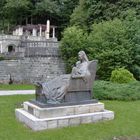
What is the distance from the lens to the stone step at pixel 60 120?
10257 mm

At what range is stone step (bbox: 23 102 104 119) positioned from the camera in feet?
34.6

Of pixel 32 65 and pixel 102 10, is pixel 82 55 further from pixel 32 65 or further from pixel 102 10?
pixel 102 10

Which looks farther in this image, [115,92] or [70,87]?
[115,92]

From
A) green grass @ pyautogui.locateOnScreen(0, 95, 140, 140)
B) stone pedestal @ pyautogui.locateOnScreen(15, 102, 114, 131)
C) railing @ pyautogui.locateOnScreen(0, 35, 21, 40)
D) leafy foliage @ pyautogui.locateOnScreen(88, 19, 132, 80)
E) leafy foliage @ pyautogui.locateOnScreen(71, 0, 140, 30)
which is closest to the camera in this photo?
green grass @ pyautogui.locateOnScreen(0, 95, 140, 140)

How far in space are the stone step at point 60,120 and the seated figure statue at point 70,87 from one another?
79 cm

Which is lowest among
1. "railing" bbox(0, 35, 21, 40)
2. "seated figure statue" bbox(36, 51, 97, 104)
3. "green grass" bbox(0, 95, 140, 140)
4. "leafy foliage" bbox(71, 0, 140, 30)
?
"green grass" bbox(0, 95, 140, 140)

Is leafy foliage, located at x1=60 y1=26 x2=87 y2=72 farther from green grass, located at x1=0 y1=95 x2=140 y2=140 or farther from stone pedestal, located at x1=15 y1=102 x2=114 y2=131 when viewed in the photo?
stone pedestal, located at x1=15 y1=102 x2=114 y2=131

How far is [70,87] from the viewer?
1166 cm

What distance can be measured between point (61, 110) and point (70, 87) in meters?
1.12

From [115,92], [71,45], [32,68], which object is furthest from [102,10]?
[115,92]

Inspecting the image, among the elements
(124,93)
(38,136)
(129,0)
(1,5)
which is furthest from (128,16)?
(1,5)

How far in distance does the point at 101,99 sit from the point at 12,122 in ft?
20.6

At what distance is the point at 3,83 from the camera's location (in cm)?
2606

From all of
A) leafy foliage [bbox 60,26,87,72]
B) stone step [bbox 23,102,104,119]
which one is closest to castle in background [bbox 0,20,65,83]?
leafy foliage [bbox 60,26,87,72]
